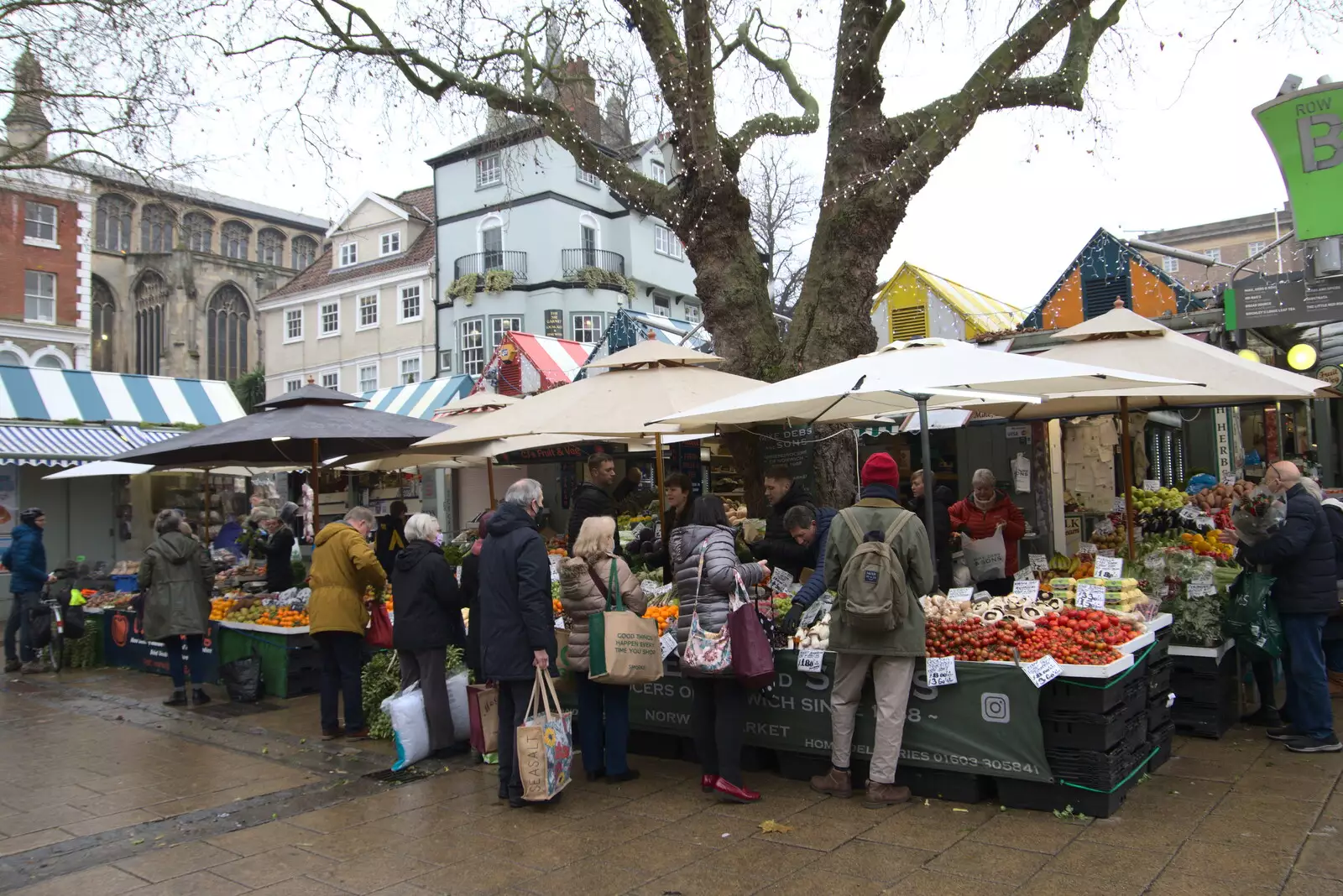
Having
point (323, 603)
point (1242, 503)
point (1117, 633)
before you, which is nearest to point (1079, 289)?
point (1242, 503)

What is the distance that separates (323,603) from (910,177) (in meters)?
6.30

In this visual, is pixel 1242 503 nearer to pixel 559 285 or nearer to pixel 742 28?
pixel 742 28

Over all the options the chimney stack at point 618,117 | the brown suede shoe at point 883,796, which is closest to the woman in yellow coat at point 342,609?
the brown suede shoe at point 883,796

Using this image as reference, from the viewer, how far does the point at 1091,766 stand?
4.53m

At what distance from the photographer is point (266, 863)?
4.52 m

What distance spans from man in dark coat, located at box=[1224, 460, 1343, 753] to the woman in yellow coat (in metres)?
6.10

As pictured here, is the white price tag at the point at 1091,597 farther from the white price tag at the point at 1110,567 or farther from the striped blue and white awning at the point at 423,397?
the striped blue and white awning at the point at 423,397

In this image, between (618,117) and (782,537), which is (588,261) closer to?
A: (618,117)

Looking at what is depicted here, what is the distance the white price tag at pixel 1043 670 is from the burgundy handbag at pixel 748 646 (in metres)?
1.36

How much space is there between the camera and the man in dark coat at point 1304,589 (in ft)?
18.0

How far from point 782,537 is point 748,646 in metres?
1.32

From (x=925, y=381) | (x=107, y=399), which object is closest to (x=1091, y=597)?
(x=925, y=381)

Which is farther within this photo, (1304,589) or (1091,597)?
(1304,589)

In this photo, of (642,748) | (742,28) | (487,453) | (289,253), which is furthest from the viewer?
(289,253)
